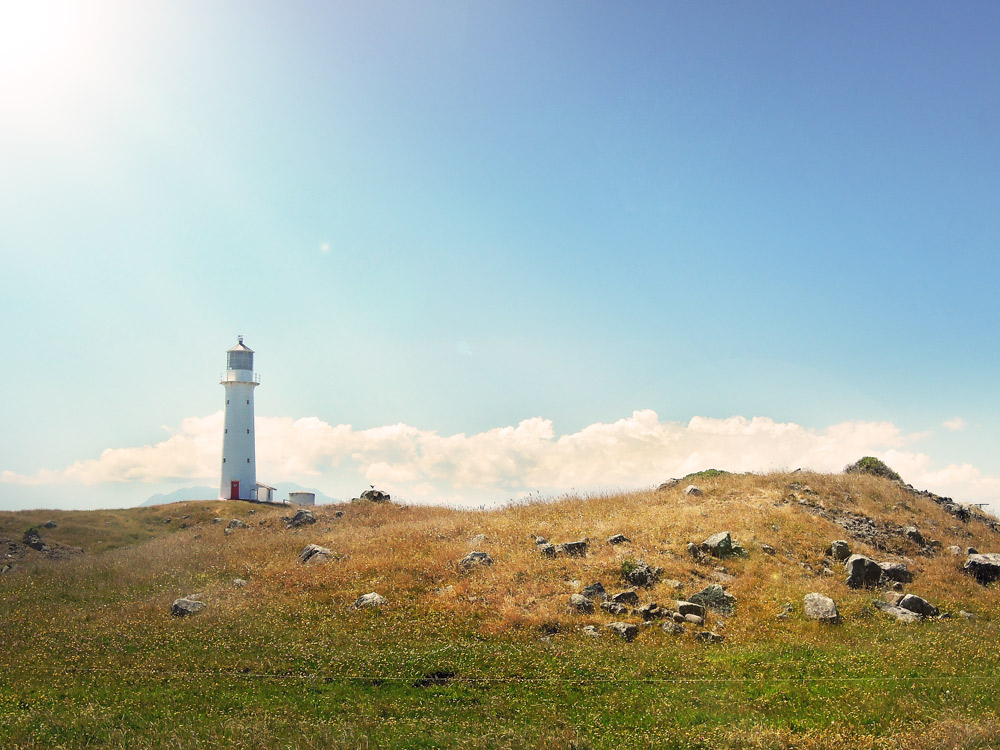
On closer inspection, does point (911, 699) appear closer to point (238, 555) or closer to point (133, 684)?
point (133, 684)

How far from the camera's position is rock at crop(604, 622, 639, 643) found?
1778cm

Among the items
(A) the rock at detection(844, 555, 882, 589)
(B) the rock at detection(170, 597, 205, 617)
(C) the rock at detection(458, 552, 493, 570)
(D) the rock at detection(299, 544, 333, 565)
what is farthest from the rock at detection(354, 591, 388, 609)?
(A) the rock at detection(844, 555, 882, 589)

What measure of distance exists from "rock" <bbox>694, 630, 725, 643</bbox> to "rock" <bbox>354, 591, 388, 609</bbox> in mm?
10151

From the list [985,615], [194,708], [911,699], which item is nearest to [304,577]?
[194,708]

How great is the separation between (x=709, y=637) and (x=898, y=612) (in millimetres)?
7205

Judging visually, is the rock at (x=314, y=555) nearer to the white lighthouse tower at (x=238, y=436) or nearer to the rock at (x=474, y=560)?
the rock at (x=474, y=560)

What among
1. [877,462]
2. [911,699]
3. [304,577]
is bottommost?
[911,699]

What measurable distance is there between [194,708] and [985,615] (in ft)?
80.3

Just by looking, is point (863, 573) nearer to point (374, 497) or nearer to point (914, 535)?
point (914, 535)

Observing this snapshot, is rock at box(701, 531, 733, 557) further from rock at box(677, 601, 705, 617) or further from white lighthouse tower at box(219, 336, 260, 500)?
white lighthouse tower at box(219, 336, 260, 500)

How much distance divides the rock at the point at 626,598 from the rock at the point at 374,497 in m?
32.3

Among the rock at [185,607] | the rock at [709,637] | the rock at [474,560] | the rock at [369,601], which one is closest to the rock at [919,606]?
the rock at [709,637]

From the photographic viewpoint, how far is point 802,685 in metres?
14.6

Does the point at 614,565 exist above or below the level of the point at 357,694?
above
